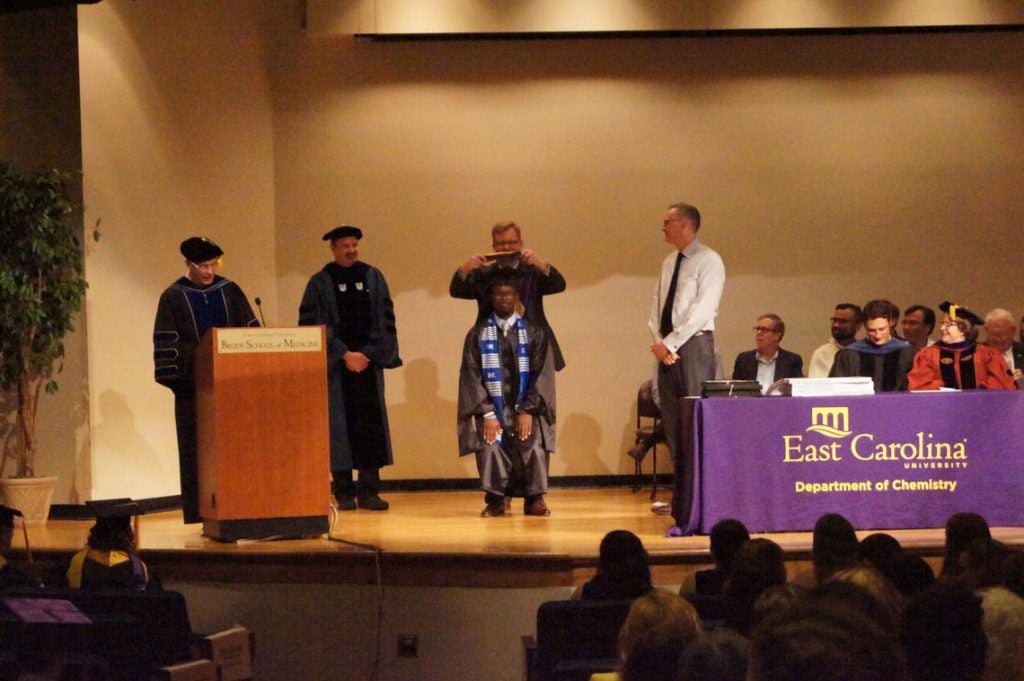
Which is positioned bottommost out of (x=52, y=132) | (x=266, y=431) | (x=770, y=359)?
(x=266, y=431)

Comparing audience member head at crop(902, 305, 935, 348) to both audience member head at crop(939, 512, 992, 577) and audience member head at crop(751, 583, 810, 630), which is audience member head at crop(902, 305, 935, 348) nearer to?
audience member head at crop(939, 512, 992, 577)

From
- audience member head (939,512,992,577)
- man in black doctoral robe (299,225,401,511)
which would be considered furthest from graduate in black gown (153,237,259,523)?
audience member head (939,512,992,577)

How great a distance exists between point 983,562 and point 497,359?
3.75 meters

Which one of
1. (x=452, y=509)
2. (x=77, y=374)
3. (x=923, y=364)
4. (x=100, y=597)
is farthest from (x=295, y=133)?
(x=100, y=597)

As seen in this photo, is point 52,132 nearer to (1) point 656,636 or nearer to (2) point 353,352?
(2) point 353,352

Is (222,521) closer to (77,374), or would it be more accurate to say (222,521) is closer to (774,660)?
(77,374)

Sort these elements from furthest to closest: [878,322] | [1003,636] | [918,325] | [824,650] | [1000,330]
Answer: [918,325] → [1000,330] → [878,322] → [1003,636] → [824,650]

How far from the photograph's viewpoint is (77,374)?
8055 mm

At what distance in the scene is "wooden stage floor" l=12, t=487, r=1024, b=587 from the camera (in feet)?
19.6

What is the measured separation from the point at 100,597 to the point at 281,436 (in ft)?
6.27

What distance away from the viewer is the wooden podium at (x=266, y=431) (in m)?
6.23

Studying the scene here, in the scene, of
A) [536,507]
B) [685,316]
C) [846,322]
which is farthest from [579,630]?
[846,322]

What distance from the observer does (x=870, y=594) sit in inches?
124

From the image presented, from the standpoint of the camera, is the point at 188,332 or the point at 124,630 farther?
the point at 188,332
